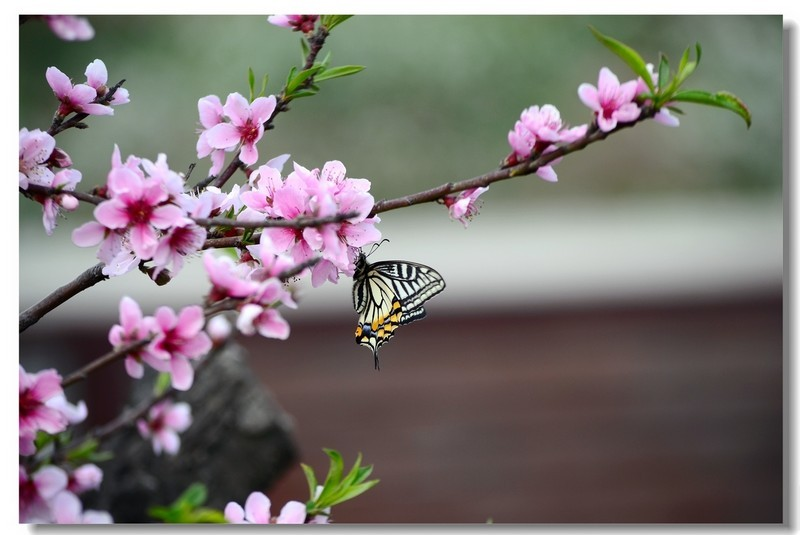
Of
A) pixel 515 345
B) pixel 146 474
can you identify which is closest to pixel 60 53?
pixel 146 474

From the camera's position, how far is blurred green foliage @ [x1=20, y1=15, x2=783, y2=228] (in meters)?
1.61

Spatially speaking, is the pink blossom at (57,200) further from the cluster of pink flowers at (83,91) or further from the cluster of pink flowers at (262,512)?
the cluster of pink flowers at (262,512)

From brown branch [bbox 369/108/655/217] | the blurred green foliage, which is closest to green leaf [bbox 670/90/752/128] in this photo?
brown branch [bbox 369/108/655/217]

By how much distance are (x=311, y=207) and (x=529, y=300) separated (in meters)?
1.94

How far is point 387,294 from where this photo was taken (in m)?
1.18

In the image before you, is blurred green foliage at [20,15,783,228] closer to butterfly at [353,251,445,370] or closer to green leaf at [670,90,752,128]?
butterfly at [353,251,445,370]

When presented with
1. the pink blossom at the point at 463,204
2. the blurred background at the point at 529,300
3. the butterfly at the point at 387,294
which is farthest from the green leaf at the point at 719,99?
the blurred background at the point at 529,300

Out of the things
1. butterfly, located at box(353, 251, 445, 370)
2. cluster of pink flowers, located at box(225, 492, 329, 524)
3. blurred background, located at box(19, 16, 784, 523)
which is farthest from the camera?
blurred background, located at box(19, 16, 784, 523)

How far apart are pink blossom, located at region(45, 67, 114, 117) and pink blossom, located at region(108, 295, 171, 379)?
22 cm

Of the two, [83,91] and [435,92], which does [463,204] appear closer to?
[83,91]

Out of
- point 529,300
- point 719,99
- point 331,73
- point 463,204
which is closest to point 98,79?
point 331,73

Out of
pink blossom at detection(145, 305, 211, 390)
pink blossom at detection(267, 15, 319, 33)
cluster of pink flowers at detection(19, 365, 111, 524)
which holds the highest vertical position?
pink blossom at detection(267, 15, 319, 33)

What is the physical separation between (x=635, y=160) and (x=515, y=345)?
714mm

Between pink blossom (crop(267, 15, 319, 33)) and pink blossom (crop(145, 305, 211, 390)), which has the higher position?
pink blossom (crop(267, 15, 319, 33))
